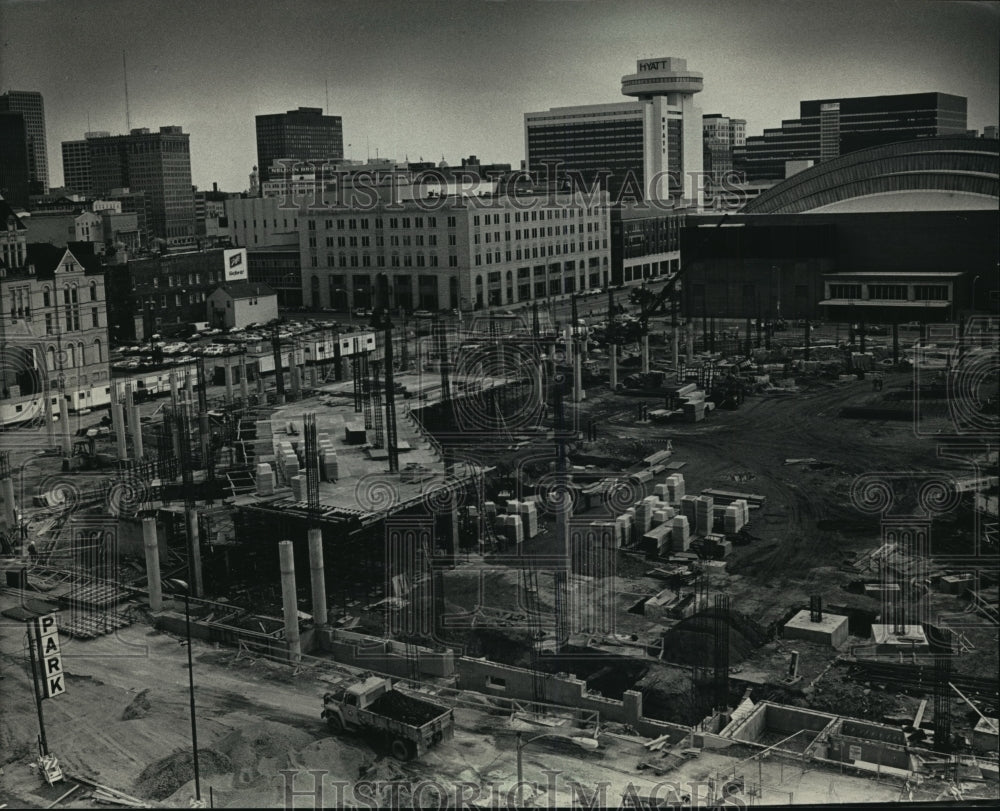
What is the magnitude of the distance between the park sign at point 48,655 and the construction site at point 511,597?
0.14 meters

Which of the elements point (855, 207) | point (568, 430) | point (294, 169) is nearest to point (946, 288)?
point (855, 207)

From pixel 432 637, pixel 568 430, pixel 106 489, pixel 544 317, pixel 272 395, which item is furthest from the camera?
pixel 544 317

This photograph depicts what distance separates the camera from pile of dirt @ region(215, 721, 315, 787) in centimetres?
454

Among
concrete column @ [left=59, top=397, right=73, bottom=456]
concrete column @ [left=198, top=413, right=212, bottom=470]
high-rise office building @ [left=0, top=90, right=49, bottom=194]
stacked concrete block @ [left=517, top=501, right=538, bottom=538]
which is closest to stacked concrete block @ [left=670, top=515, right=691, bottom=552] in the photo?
stacked concrete block @ [left=517, top=501, right=538, bottom=538]

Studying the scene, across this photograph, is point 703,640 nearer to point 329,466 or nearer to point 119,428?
point 329,466

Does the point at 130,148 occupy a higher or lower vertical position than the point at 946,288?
higher

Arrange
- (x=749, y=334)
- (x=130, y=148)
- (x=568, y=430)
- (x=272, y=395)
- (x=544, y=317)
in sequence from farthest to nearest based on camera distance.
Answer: (x=130, y=148) < (x=544, y=317) < (x=749, y=334) < (x=272, y=395) < (x=568, y=430)

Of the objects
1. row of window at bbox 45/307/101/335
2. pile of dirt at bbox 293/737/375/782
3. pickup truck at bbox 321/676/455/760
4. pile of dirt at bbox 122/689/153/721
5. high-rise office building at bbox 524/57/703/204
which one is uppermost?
high-rise office building at bbox 524/57/703/204

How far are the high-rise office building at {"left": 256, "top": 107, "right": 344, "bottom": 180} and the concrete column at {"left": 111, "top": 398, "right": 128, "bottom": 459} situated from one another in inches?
110

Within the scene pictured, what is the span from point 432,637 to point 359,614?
537 millimetres

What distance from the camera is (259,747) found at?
15.5 ft

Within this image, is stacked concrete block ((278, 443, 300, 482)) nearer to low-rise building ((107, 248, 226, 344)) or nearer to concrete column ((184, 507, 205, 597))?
concrete column ((184, 507, 205, 597))

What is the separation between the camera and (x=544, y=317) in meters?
15.8

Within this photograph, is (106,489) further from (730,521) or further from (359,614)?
(730,521)
